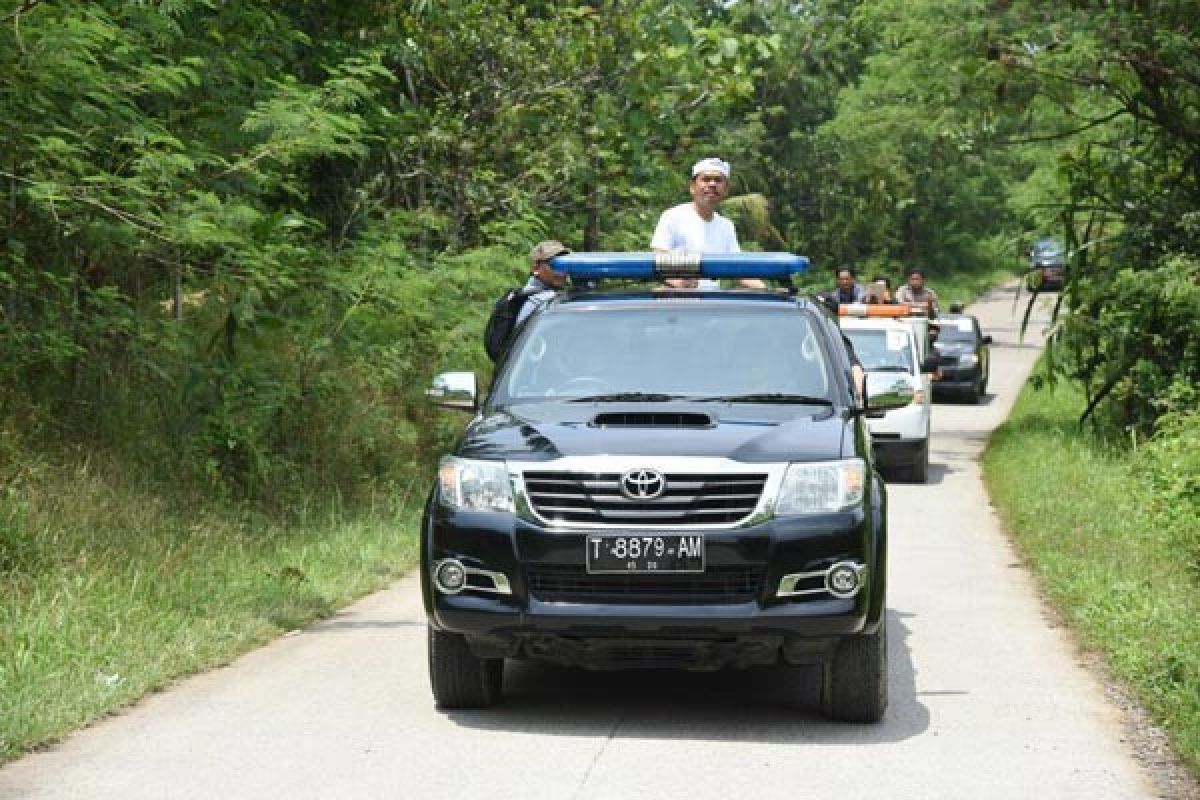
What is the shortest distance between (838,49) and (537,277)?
51.6 metres

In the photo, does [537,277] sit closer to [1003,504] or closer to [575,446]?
[575,446]

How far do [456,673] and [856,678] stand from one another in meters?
1.65

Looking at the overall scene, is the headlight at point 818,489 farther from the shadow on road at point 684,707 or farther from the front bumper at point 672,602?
the shadow on road at point 684,707

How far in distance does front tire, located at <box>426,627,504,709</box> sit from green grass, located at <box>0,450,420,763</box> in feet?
4.18

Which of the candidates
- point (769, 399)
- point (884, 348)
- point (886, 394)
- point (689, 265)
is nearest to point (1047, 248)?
point (884, 348)

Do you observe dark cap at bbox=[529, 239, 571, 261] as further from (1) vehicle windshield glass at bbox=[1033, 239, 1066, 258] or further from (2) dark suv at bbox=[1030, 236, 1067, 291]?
(1) vehicle windshield glass at bbox=[1033, 239, 1066, 258]

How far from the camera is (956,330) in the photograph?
38.0m

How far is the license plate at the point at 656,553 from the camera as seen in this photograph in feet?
26.7

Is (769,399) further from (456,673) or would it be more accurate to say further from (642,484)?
(456,673)

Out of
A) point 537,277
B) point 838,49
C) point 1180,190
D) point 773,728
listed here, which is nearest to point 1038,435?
point 1180,190

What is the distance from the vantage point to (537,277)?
1238 cm

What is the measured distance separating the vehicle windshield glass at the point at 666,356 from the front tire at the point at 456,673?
1.24 m

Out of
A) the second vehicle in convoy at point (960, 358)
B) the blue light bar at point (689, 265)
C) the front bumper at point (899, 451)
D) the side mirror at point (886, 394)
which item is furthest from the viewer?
the second vehicle in convoy at point (960, 358)

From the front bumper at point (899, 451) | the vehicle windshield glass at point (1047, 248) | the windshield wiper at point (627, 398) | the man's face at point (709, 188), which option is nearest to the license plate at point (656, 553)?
the windshield wiper at point (627, 398)
